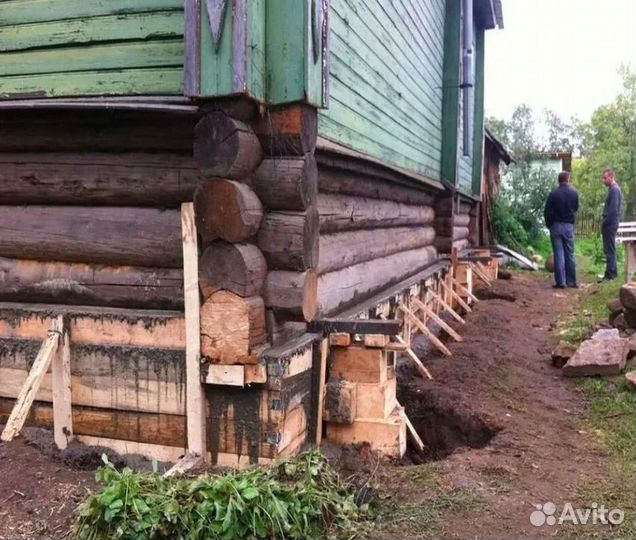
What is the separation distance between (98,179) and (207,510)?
2077 millimetres

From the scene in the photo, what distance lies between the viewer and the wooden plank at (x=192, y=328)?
11.9ft

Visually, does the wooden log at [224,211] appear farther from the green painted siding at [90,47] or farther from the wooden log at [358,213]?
the wooden log at [358,213]

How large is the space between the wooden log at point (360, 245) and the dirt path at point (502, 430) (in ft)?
4.00

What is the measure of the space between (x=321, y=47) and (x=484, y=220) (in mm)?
15209

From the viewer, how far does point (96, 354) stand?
12.7 ft

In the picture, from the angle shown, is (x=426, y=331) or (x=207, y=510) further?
(x=426, y=331)

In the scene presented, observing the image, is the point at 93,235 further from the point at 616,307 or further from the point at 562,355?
the point at 616,307

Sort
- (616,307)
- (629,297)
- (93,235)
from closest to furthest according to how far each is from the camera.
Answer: (93,235) → (629,297) → (616,307)

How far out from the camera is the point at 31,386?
11.7 feet

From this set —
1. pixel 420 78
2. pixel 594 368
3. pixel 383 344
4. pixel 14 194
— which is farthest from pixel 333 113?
pixel 420 78

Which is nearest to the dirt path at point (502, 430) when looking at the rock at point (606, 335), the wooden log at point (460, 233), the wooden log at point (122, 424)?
the rock at point (606, 335)

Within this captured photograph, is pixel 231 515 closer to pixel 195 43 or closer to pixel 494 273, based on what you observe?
pixel 195 43

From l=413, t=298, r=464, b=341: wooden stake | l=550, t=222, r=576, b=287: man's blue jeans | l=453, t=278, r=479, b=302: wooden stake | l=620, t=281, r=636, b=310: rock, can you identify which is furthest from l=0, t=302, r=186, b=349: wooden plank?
l=550, t=222, r=576, b=287: man's blue jeans

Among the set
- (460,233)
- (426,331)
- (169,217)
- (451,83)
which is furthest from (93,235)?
(460,233)
